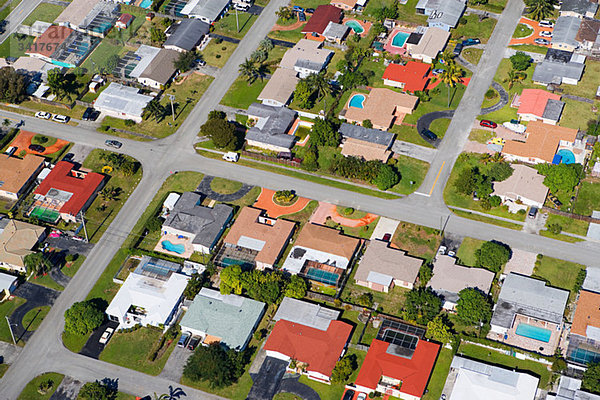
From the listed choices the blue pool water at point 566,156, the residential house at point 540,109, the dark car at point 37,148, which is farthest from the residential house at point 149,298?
the residential house at point 540,109

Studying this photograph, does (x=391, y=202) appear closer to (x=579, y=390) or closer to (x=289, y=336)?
(x=289, y=336)

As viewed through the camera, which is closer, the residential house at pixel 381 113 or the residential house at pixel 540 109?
the residential house at pixel 540 109

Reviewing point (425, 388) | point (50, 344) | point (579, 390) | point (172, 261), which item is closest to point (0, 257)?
point (50, 344)

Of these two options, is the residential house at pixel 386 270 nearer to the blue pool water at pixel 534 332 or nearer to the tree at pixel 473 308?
the tree at pixel 473 308

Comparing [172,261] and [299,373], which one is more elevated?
[172,261]

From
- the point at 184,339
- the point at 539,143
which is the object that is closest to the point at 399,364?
the point at 184,339

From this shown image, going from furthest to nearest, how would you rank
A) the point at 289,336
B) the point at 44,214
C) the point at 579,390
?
the point at 44,214 < the point at 289,336 < the point at 579,390

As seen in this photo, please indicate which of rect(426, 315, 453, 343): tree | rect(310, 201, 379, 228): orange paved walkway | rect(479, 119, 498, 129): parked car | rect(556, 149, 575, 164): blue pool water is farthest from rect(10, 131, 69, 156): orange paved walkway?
rect(556, 149, 575, 164): blue pool water
